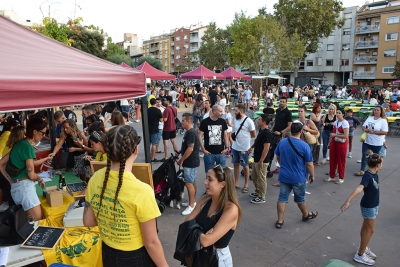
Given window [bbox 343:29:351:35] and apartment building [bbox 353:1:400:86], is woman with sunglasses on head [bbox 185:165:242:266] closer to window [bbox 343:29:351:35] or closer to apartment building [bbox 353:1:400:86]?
apartment building [bbox 353:1:400:86]

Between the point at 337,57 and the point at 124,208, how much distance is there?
61362mm

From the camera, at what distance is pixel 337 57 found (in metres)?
55.9

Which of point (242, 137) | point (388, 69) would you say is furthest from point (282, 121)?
point (388, 69)

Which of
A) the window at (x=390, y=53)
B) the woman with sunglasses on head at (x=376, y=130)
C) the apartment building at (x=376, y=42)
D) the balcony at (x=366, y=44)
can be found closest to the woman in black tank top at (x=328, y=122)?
the woman with sunglasses on head at (x=376, y=130)

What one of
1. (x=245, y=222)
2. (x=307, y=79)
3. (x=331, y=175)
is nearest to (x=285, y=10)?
(x=307, y=79)

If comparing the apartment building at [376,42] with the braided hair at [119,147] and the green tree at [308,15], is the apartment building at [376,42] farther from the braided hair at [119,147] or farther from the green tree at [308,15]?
the braided hair at [119,147]

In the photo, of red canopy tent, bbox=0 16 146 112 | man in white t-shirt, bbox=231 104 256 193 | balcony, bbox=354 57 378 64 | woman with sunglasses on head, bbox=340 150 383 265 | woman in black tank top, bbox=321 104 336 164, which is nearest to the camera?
red canopy tent, bbox=0 16 146 112

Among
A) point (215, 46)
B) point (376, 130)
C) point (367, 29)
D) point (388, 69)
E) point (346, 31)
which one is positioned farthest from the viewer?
point (215, 46)

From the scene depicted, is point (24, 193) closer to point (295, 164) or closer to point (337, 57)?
point (295, 164)

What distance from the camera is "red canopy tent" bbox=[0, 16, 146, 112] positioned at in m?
2.55

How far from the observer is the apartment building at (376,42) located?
159ft

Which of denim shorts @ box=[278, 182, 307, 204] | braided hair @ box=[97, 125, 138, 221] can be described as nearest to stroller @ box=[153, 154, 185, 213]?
denim shorts @ box=[278, 182, 307, 204]

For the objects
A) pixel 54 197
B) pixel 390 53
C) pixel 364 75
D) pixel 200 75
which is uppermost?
pixel 390 53

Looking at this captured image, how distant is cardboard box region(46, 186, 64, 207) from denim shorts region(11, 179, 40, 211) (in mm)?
387
